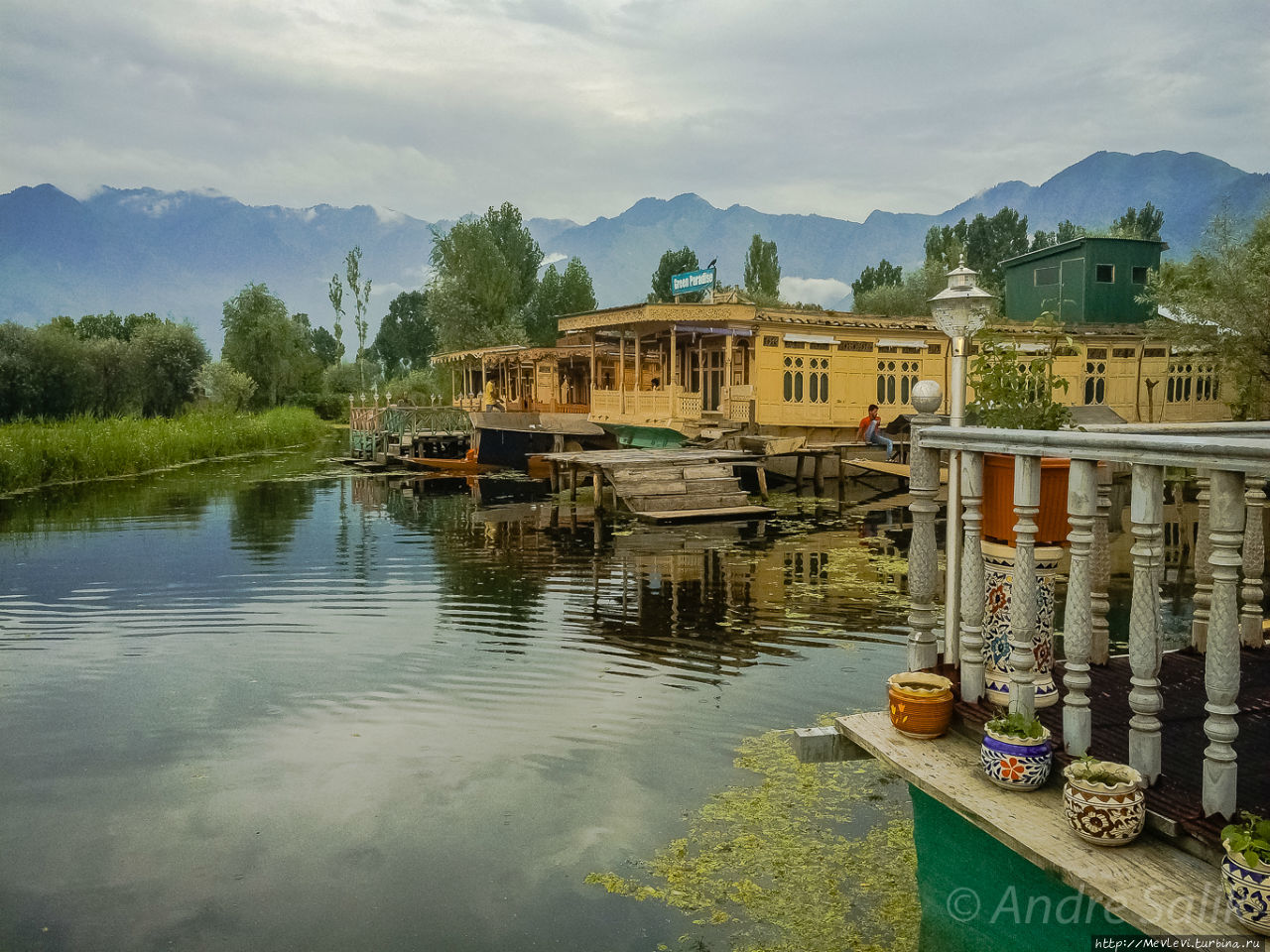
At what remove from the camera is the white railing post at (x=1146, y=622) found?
3137mm

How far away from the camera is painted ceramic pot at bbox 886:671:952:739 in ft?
13.6

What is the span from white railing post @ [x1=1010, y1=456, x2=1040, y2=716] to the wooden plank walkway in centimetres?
39

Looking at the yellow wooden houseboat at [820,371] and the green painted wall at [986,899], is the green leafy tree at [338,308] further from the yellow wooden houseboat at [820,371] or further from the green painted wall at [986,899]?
the green painted wall at [986,899]

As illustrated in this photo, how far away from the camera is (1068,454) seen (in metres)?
3.51

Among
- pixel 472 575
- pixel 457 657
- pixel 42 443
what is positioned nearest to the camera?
pixel 457 657

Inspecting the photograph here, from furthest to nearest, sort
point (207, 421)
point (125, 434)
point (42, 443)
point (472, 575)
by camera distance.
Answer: point (207, 421) → point (125, 434) → point (42, 443) → point (472, 575)

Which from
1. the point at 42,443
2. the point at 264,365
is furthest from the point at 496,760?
the point at 264,365

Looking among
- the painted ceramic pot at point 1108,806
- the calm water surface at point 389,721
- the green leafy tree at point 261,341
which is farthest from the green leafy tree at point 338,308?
the painted ceramic pot at point 1108,806

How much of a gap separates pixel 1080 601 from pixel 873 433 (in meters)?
22.9

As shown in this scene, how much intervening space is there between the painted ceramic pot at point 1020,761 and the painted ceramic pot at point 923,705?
52 cm

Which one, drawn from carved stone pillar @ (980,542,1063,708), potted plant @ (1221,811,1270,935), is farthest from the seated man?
potted plant @ (1221,811,1270,935)

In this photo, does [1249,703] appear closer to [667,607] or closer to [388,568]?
[667,607]

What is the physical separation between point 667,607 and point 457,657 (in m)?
3.05

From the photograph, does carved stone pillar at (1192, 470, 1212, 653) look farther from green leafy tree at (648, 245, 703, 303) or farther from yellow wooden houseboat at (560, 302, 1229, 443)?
green leafy tree at (648, 245, 703, 303)
